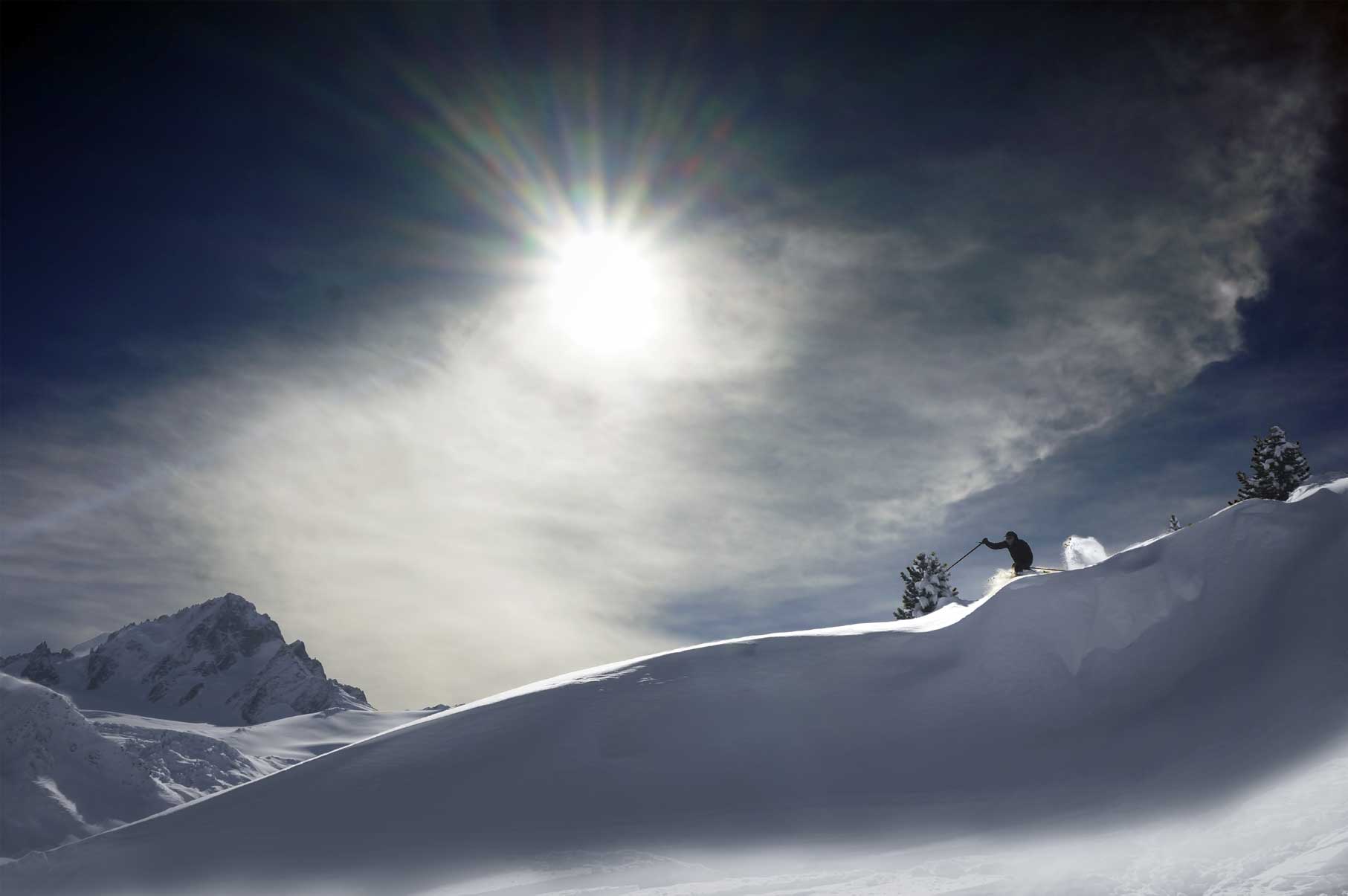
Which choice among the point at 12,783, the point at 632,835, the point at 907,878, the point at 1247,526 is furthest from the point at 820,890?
the point at 12,783

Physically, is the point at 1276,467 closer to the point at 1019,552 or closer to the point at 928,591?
the point at 928,591

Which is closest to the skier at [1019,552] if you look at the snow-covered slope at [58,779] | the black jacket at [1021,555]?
the black jacket at [1021,555]

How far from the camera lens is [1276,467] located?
4434 cm

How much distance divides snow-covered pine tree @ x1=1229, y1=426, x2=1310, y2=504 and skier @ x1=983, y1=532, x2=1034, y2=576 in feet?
139

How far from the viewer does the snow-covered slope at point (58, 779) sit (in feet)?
436

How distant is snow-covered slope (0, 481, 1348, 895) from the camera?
760 centimetres

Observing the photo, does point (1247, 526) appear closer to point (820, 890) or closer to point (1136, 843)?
point (1136, 843)

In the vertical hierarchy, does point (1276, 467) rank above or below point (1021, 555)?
above

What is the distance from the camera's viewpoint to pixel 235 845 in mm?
8578

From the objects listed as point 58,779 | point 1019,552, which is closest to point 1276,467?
point 1019,552

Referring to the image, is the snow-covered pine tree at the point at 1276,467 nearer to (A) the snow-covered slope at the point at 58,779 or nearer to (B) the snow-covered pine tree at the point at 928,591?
(B) the snow-covered pine tree at the point at 928,591

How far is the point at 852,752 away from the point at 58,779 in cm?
20184

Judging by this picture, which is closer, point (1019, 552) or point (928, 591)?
point (1019, 552)

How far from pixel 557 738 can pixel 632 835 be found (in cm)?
217
